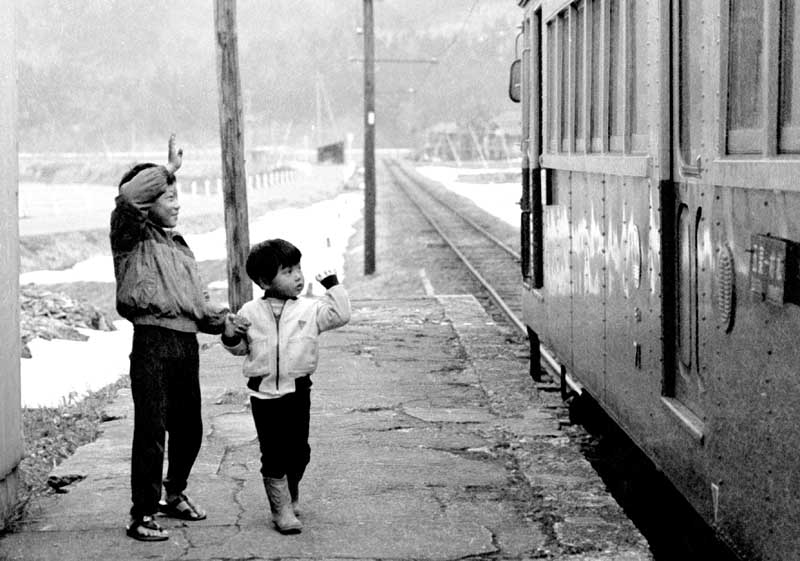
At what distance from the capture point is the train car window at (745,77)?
13.8ft

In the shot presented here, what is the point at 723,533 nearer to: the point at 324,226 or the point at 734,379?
the point at 734,379

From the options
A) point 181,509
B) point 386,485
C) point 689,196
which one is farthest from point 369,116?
point 689,196

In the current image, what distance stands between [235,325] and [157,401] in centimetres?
44

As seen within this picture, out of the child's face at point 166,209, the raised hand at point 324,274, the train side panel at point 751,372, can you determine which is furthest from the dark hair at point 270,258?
the train side panel at point 751,372

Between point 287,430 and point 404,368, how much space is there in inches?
212

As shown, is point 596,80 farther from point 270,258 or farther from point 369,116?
point 369,116

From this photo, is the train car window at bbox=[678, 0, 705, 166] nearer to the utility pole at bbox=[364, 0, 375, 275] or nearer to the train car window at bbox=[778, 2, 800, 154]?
the train car window at bbox=[778, 2, 800, 154]

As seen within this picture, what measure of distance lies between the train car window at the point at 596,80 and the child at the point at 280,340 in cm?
211

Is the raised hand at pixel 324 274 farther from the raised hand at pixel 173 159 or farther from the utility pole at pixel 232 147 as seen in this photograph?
the utility pole at pixel 232 147

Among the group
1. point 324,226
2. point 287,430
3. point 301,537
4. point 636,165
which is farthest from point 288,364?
point 324,226

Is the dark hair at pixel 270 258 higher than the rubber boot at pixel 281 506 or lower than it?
higher

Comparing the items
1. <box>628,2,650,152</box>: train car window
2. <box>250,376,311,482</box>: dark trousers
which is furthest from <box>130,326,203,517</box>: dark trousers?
<box>628,2,650,152</box>: train car window

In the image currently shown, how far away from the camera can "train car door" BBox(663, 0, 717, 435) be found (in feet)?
15.8

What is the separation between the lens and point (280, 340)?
5.64 meters
